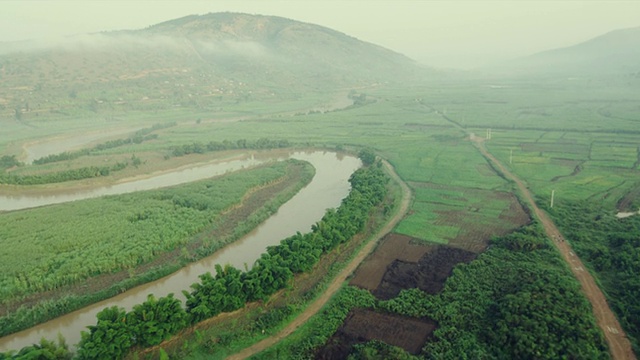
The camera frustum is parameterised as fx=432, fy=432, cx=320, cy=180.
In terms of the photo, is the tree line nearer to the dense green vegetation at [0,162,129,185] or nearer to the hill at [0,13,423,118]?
the dense green vegetation at [0,162,129,185]

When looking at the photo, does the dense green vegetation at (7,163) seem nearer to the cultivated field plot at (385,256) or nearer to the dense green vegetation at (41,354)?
the dense green vegetation at (41,354)

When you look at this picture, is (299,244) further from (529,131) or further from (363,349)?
(529,131)

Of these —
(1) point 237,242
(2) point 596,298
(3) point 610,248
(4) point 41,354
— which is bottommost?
(2) point 596,298

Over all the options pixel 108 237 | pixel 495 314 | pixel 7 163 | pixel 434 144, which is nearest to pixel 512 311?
pixel 495 314

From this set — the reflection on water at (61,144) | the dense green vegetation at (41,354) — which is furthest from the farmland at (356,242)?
the dense green vegetation at (41,354)

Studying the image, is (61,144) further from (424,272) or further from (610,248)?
(610,248)

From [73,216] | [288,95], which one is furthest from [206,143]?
[288,95]

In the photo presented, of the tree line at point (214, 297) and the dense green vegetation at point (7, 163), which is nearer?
the tree line at point (214, 297)
